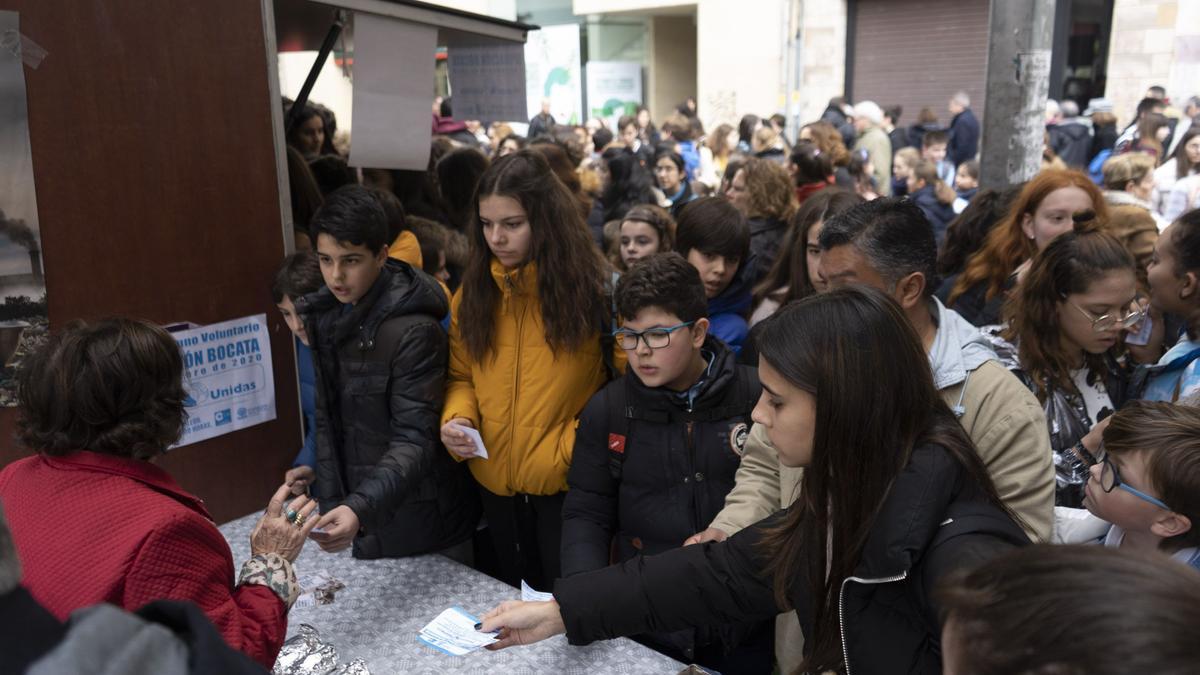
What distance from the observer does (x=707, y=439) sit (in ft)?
8.27

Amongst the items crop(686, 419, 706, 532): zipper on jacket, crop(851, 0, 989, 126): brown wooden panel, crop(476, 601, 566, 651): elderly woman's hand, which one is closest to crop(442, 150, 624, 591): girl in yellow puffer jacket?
crop(686, 419, 706, 532): zipper on jacket

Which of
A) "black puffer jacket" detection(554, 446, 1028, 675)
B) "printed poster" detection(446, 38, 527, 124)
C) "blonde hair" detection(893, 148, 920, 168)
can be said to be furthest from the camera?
"blonde hair" detection(893, 148, 920, 168)

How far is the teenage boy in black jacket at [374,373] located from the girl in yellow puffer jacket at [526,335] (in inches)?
4.7

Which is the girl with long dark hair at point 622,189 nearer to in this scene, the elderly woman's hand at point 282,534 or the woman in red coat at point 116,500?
the elderly woman's hand at point 282,534

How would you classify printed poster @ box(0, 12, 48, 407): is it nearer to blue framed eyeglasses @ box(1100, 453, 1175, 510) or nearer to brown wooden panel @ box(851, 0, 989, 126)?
blue framed eyeglasses @ box(1100, 453, 1175, 510)

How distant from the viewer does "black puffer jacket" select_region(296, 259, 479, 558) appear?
2.78 metres

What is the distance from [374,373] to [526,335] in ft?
1.66

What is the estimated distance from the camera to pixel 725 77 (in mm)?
19922

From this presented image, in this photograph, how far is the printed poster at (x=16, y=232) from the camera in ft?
8.11

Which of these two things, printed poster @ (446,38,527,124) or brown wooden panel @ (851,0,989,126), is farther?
brown wooden panel @ (851,0,989,126)

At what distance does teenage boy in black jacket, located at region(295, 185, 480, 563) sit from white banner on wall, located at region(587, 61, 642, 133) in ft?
63.5

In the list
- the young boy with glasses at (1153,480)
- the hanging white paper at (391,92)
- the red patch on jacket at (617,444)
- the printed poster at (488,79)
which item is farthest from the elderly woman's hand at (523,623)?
the printed poster at (488,79)

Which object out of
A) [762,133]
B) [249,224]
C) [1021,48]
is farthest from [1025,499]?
[762,133]

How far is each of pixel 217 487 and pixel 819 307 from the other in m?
2.43
